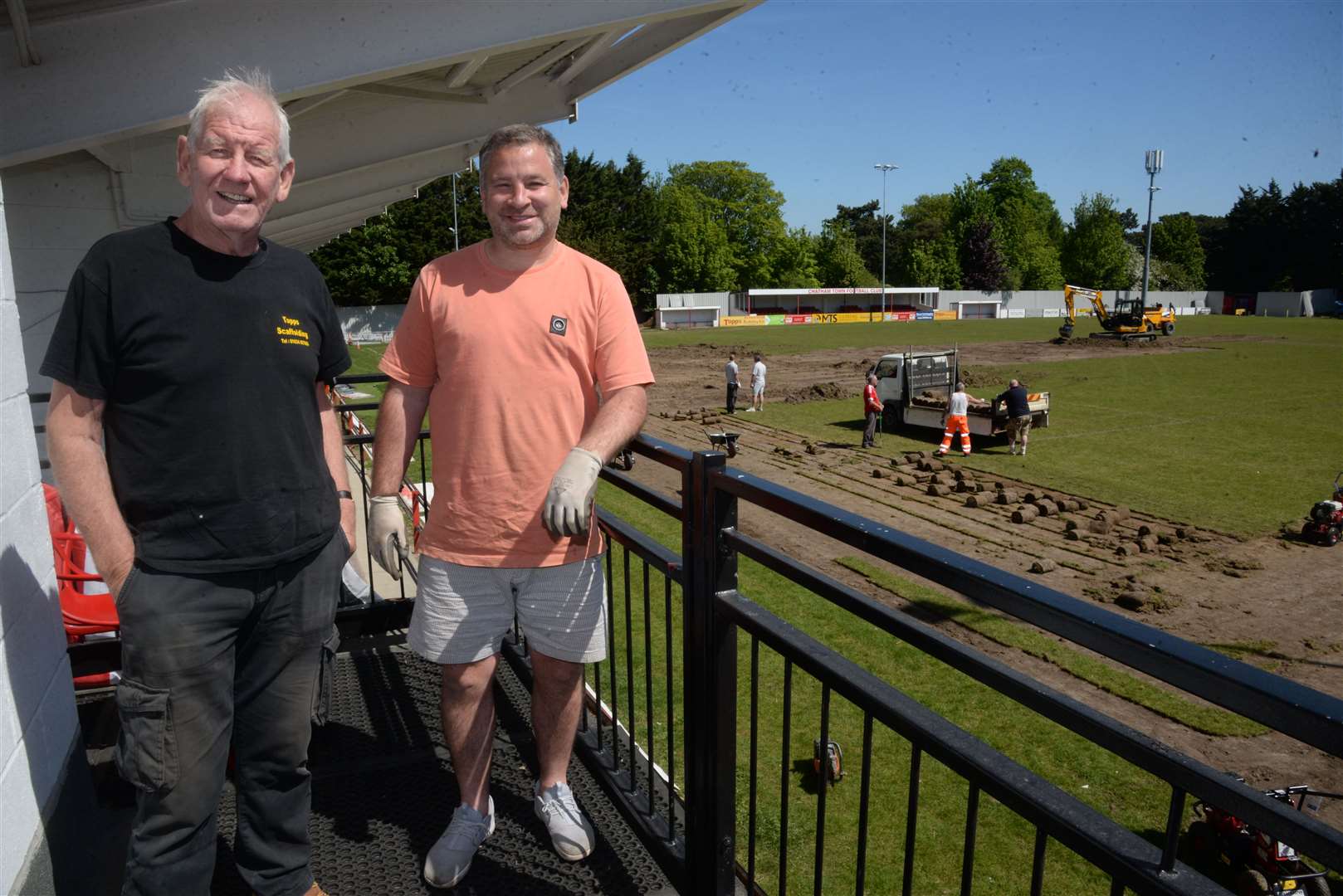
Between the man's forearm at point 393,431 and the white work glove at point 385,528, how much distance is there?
0.05 m

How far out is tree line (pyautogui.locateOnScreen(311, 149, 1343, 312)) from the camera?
6812cm

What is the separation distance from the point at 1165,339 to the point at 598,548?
47554 mm

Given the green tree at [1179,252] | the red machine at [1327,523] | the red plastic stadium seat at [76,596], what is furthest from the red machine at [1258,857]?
the green tree at [1179,252]

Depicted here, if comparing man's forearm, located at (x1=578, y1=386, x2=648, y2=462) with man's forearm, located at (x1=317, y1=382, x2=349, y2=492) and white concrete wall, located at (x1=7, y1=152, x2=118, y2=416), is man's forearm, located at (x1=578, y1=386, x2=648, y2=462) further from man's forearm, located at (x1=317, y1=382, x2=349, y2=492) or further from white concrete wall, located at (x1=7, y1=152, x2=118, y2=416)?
white concrete wall, located at (x1=7, y1=152, x2=118, y2=416)

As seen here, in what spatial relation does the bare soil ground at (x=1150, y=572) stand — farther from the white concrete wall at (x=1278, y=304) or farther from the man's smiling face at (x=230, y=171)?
the white concrete wall at (x=1278, y=304)

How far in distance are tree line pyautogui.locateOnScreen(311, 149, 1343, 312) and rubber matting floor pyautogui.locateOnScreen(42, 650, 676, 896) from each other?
5646 cm

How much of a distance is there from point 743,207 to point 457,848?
82503 millimetres

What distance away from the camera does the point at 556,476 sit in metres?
2.04

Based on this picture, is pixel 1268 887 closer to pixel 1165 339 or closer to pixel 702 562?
pixel 702 562

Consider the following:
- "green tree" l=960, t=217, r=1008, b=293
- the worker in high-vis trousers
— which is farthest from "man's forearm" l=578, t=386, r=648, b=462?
"green tree" l=960, t=217, r=1008, b=293

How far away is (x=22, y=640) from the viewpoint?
1.82 m

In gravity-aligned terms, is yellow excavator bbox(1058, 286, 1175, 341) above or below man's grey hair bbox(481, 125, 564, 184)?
below

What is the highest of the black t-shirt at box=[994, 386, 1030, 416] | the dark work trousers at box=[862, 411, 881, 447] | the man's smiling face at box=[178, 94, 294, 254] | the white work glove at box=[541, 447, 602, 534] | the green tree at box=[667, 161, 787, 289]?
the green tree at box=[667, 161, 787, 289]

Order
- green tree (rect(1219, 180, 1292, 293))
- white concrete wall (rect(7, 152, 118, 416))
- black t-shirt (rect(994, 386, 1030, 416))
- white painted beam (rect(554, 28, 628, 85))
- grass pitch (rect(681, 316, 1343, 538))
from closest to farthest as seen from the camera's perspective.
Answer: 1. white concrete wall (rect(7, 152, 118, 416))
2. white painted beam (rect(554, 28, 628, 85))
3. grass pitch (rect(681, 316, 1343, 538))
4. black t-shirt (rect(994, 386, 1030, 416))
5. green tree (rect(1219, 180, 1292, 293))
